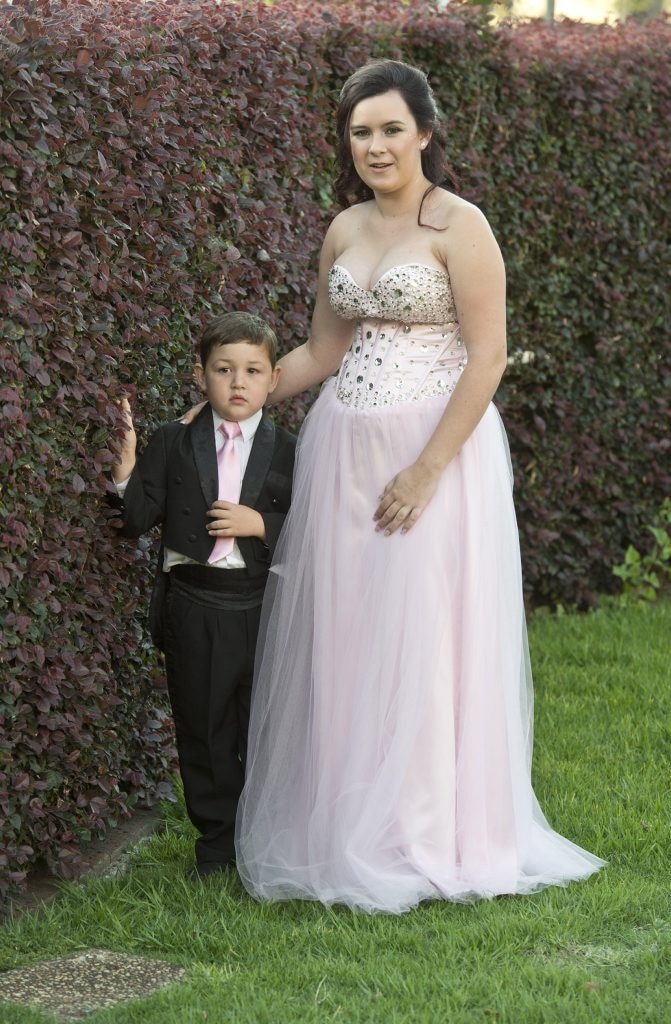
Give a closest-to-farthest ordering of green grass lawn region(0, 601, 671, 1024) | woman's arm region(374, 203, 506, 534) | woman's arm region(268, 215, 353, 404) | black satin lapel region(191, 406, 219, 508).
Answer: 1. green grass lawn region(0, 601, 671, 1024)
2. woman's arm region(374, 203, 506, 534)
3. black satin lapel region(191, 406, 219, 508)
4. woman's arm region(268, 215, 353, 404)

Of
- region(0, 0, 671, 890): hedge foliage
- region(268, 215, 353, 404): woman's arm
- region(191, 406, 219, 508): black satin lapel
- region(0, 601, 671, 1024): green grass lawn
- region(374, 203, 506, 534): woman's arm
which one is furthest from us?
region(268, 215, 353, 404): woman's arm

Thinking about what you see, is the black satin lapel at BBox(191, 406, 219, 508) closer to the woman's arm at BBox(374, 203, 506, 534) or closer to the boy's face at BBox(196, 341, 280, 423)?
the boy's face at BBox(196, 341, 280, 423)

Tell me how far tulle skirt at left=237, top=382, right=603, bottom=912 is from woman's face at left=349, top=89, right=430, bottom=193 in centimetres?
62

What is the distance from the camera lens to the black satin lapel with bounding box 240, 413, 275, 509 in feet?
13.2

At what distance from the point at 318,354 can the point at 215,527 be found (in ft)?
2.46

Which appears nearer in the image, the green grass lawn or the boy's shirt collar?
the green grass lawn

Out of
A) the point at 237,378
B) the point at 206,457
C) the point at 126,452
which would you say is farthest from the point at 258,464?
the point at 126,452

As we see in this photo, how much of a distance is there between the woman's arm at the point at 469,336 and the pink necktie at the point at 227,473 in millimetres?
463

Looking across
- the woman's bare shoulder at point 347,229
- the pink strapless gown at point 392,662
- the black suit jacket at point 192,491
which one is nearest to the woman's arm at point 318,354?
the woman's bare shoulder at point 347,229

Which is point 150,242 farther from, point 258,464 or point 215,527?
point 215,527

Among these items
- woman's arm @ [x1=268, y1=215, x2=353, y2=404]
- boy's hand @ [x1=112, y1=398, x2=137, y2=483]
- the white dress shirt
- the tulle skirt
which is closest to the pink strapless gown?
the tulle skirt

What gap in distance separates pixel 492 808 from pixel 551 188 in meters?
3.67

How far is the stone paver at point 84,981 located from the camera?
3.38 m

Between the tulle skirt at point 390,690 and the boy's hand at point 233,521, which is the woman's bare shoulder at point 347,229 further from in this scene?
the boy's hand at point 233,521
